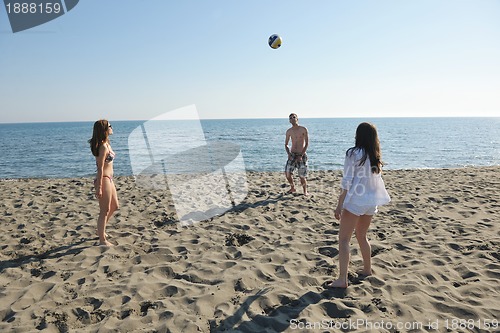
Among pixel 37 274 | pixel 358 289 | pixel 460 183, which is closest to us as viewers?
pixel 358 289

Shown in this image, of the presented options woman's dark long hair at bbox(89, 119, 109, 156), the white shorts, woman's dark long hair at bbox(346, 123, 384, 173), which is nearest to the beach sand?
the white shorts

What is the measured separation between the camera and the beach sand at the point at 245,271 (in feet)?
10.2

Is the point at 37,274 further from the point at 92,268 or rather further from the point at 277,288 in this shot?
the point at 277,288

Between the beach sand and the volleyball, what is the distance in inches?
173

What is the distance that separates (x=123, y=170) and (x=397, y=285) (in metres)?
15.8

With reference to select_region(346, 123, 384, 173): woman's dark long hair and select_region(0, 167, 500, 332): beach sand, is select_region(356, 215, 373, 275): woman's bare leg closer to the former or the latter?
select_region(0, 167, 500, 332): beach sand

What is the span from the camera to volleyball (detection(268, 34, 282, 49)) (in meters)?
8.62

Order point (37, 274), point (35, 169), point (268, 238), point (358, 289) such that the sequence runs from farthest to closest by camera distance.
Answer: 1. point (35, 169)
2. point (268, 238)
3. point (37, 274)
4. point (358, 289)

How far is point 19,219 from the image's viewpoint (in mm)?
6355

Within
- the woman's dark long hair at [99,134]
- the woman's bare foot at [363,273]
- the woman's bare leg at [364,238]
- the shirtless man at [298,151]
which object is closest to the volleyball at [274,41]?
the shirtless man at [298,151]

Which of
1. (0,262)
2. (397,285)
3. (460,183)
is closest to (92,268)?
(0,262)

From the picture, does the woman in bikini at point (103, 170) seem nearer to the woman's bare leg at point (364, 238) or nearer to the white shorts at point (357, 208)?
the white shorts at point (357, 208)

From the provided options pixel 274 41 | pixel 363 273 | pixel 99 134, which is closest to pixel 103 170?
pixel 99 134

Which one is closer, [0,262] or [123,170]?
[0,262]
